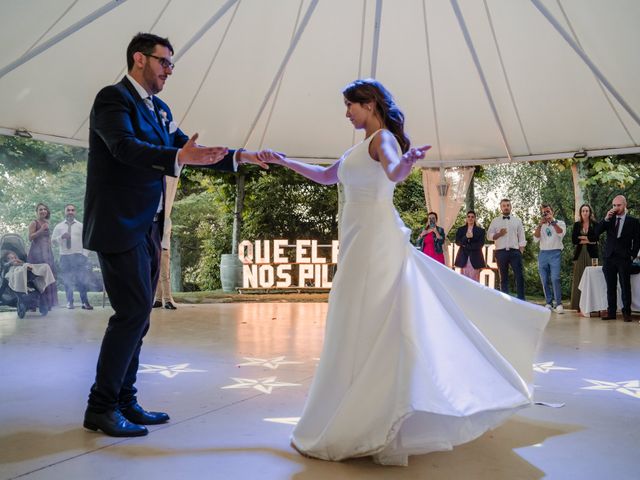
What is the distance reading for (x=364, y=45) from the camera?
7645 millimetres

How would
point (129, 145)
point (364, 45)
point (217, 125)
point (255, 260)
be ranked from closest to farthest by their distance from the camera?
point (129, 145) → point (364, 45) → point (217, 125) → point (255, 260)

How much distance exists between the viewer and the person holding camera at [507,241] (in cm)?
1058

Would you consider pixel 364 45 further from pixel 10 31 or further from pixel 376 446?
pixel 376 446

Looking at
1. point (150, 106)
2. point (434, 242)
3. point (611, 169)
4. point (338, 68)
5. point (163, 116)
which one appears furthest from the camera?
point (611, 169)

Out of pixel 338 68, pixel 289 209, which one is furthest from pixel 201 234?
pixel 338 68

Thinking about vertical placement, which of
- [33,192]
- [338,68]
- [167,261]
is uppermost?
[338,68]

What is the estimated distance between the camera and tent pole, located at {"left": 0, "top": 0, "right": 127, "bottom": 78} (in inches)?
236

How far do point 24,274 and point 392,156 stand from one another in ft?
26.1

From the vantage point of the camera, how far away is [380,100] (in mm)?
3197

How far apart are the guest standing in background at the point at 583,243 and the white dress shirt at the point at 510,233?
0.84 m

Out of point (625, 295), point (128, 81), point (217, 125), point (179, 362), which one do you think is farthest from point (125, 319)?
point (625, 295)

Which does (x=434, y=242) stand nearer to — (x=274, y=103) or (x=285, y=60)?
(x=274, y=103)

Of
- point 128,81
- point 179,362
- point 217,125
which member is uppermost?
point 217,125

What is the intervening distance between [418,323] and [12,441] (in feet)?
6.47
